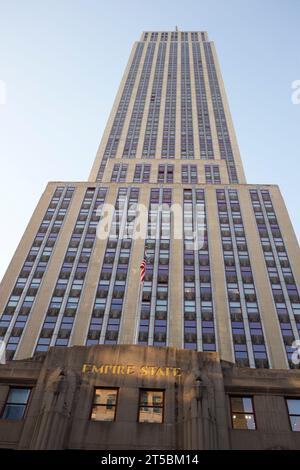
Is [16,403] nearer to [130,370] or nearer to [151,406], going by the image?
[130,370]

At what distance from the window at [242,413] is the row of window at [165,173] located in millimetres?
79040

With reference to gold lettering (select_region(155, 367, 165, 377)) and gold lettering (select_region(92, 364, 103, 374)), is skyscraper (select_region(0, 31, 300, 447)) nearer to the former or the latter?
gold lettering (select_region(92, 364, 103, 374))

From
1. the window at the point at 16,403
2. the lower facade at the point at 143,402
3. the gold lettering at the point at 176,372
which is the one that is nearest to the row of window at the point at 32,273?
the window at the point at 16,403

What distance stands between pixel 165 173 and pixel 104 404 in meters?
83.9

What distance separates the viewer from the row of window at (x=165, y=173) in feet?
333

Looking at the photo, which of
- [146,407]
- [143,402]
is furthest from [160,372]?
[146,407]

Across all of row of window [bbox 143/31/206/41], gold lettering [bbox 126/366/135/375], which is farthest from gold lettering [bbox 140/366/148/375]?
row of window [bbox 143/31/206/41]

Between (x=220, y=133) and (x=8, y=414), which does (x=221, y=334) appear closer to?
(x=8, y=414)

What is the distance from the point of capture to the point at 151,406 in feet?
79.0

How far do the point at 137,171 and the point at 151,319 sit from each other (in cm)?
5459

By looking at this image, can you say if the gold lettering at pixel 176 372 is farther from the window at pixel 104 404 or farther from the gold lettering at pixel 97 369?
the gold lettering at pixel 97 369

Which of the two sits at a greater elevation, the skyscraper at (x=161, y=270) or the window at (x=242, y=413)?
the skyscraper at (x=161, y=270)
